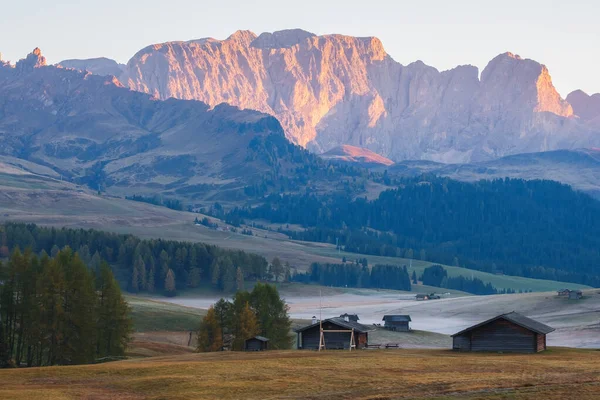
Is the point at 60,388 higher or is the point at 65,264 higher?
the point at 65,264

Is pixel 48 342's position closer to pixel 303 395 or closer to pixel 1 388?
pixel 1 388

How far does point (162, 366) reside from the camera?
84250 millimetres

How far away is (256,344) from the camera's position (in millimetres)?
118438

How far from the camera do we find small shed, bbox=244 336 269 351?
387ft

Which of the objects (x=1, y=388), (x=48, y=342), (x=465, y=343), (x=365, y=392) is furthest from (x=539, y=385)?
(x=48, y=342)

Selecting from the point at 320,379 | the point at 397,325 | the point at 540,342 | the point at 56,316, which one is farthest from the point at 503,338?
the point at 397,325

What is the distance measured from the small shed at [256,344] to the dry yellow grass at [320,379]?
23689 millimetres

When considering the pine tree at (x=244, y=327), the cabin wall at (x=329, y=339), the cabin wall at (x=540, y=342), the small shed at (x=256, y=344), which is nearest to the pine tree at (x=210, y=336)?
the pine tree at (x=244, y=327)

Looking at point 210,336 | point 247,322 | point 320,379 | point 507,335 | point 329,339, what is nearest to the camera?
point 320,379

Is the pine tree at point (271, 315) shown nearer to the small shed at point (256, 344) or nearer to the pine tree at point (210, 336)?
the pine tree at point (210, 336)

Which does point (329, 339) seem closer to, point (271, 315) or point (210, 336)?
point (271, 315)

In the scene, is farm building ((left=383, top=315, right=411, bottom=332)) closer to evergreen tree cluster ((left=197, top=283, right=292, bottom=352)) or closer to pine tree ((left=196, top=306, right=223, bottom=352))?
evergreen tree cluster ((left=197, top=283, right=292, bottom=352))

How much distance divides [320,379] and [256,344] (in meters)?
44.4

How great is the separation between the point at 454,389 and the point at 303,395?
968cm
